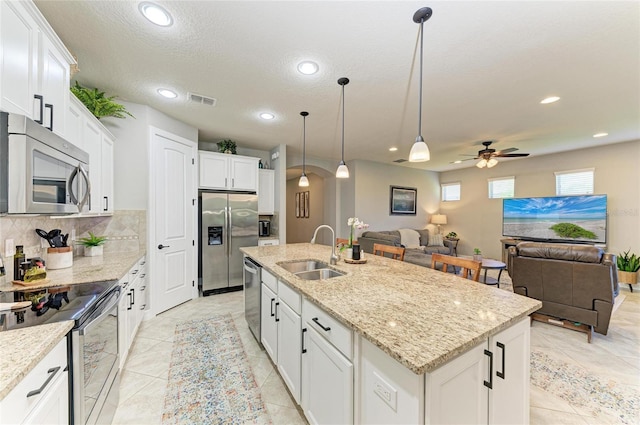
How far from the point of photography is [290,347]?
1769mm

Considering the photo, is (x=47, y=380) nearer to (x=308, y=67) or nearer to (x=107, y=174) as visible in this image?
(x=107, y=174)

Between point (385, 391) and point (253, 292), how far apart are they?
1882 mm

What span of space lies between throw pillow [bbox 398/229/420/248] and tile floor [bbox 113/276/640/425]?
3356 mm

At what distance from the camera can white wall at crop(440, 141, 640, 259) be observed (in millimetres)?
4680

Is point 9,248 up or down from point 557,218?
down

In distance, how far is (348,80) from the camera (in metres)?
2.50

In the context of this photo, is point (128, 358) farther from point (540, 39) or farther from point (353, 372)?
point (540, 39)

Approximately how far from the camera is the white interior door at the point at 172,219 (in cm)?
323

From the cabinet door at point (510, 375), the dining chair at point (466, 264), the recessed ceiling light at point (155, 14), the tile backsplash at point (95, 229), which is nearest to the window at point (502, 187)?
the dining chair at point (466, 264)

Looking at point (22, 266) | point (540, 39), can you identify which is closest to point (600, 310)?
point (540, 39)

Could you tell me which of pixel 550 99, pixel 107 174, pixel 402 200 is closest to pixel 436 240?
pixel 402 200

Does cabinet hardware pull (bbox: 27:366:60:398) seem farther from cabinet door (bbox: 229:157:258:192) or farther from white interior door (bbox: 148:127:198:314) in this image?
cabinet door (bbox: 229:157:258:192)

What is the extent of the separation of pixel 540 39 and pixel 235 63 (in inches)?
97.5

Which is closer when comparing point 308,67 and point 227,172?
point 308,67
